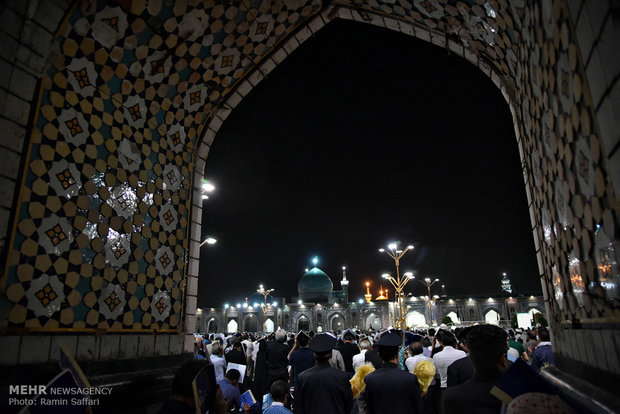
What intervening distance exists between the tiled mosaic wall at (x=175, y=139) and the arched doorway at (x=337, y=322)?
160 ft

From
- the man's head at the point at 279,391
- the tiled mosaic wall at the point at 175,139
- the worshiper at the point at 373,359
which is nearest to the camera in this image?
the tiled mosaic wall at the point at 175,139

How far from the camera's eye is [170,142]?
513 centimetres

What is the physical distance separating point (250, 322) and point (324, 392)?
56826mm

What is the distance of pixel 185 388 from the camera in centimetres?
238

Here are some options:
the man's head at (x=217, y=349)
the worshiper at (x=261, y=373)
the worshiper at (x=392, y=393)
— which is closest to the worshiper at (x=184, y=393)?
the worshiper at (x=392, y=393)

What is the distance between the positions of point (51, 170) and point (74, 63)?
3.51 ft

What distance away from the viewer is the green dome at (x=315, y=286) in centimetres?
5112

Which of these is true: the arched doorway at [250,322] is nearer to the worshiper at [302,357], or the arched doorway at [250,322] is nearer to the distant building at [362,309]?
the distant building at [362,309]

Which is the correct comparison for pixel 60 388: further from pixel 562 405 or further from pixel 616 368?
pixel 616 368

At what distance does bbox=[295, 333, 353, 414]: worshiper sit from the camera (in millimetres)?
3873

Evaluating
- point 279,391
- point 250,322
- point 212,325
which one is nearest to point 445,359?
point 279,391

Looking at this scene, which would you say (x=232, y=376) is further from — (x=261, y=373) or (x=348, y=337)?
(x=348, y=337)

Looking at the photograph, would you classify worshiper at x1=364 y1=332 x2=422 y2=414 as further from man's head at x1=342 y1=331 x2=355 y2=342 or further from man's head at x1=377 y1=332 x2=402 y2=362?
man's head at x1=342 y1=331 x2=355 y2=342

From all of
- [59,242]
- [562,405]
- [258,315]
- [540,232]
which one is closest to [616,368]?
[562,405]
